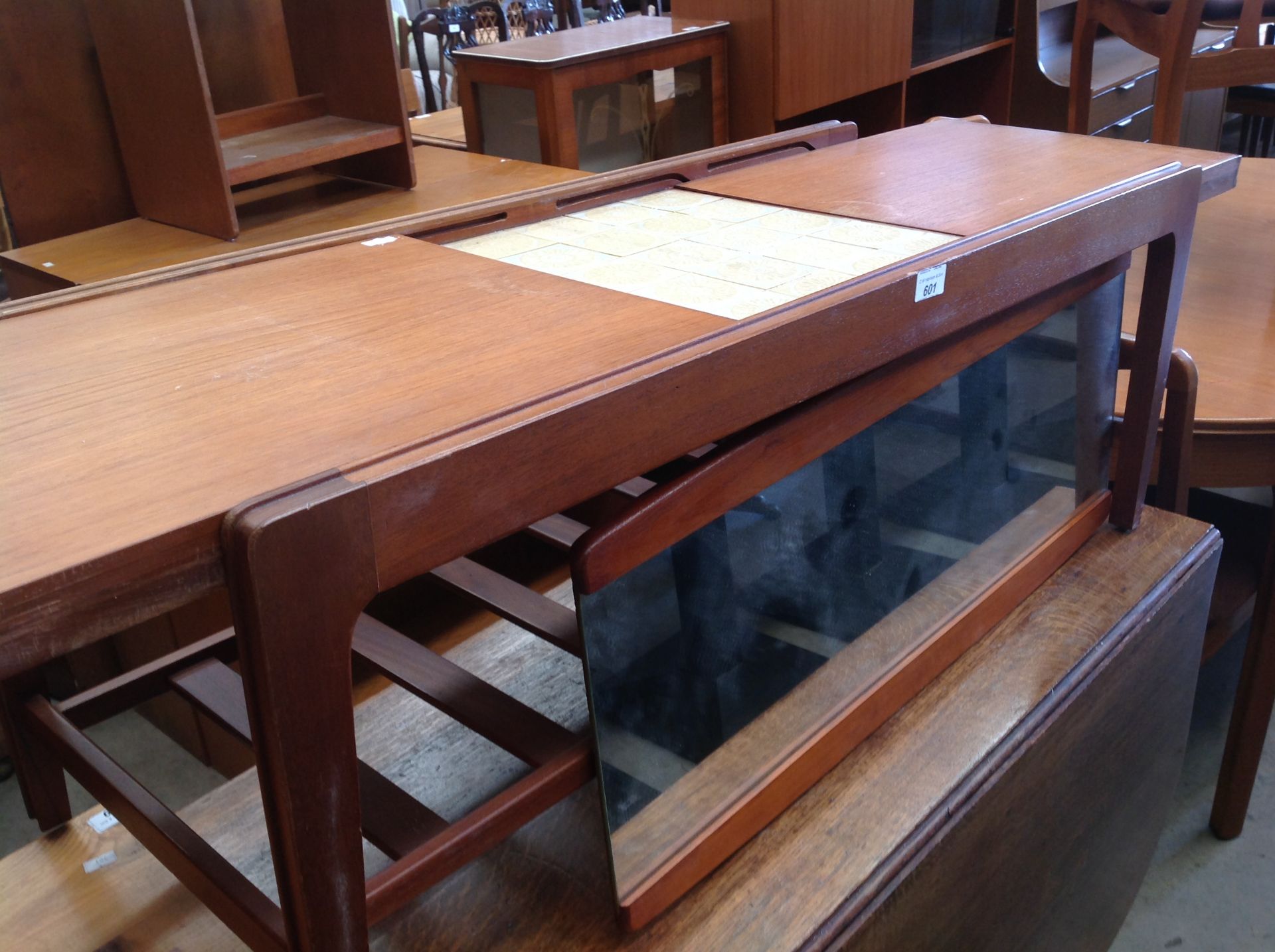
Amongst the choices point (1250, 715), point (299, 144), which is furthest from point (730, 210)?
point (1250, 715)

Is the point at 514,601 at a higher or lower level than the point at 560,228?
lower

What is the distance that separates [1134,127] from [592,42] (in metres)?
2.40

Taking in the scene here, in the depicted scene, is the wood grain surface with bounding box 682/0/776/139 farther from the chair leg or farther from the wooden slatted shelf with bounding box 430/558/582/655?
the chair leg

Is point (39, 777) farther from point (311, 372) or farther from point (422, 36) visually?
point (422, 36)

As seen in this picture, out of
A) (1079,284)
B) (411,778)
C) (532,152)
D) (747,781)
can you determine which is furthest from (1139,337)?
(532,152)

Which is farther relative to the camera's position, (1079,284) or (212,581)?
(1079,284)

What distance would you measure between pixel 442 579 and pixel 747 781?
1.08 feet

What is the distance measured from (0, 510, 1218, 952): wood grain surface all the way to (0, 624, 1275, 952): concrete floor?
0.38 meters

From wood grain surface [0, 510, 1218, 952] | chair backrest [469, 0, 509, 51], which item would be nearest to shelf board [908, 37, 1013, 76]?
chair backrest [469, 0, 509, 51]

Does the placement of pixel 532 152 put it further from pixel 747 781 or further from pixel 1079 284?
pixel 747 781

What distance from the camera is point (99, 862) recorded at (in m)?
0.90

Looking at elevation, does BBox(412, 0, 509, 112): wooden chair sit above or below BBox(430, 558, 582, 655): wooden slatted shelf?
above

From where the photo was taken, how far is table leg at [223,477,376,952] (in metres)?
0.46

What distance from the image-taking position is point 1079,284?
968 mm
